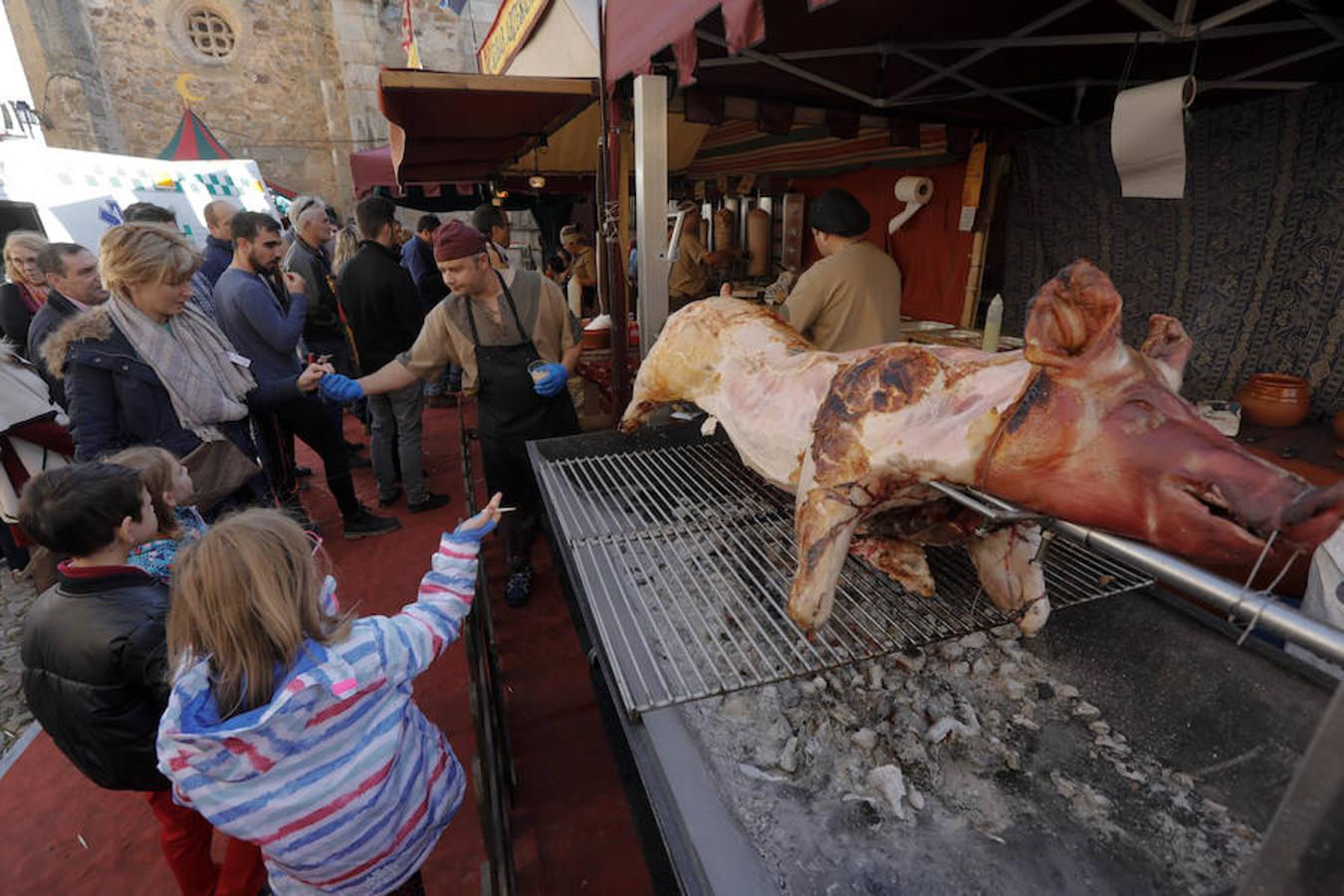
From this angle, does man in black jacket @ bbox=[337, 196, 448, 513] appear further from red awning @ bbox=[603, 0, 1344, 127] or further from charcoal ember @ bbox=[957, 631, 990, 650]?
charcoal ember @ bbox=[957, 631, 990, 650]

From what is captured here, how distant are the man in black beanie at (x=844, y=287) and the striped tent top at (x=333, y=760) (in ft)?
8.22

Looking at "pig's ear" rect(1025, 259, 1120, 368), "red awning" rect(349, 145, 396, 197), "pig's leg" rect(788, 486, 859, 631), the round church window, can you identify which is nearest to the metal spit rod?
"pig's ear" rect(1025, 259, 1120, 368)

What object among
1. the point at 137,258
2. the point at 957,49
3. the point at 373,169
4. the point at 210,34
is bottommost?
the point at 137,258

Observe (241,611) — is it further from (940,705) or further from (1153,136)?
(1153,136)

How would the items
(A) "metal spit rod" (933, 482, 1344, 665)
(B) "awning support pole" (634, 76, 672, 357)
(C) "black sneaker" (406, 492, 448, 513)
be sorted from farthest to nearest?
(C) "black sneaker" (406, 492, 448, 513)
(B) "awning support pole" (634, 76, 672, 357)
(A) "metal spit rod" (933, 482, 1344, 665)

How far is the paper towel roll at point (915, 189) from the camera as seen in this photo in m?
5.61

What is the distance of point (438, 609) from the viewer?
1.65 metres

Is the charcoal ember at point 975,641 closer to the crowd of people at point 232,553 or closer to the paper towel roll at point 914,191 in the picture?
the crowd of people at point 232,553

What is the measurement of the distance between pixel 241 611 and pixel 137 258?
210cm

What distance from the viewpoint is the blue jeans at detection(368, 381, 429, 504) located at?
467 centimetres

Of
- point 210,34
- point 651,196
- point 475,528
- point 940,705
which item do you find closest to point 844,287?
point 651,196

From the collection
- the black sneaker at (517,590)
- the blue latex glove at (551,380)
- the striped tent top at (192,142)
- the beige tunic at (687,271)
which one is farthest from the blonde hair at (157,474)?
the striped tent top at (192,142)

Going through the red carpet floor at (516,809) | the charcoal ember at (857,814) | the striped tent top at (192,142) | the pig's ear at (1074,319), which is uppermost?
the striped tent top at (192,142)

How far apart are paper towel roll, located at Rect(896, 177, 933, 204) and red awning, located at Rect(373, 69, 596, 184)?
3.10 metres
